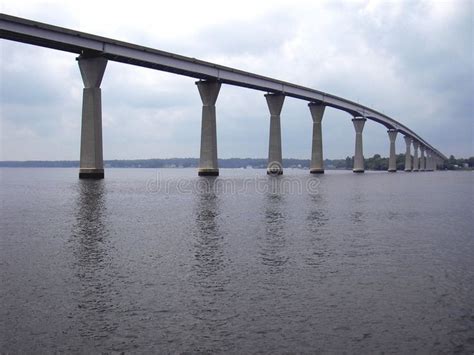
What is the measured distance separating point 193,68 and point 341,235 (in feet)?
196

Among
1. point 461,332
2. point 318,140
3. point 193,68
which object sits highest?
point 193,68

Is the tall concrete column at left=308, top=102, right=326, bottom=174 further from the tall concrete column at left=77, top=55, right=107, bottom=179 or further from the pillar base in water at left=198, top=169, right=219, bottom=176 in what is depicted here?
the tall concrete column at left=77, top=55, right=107, bottom=179

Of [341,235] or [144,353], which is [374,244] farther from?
[144,353]

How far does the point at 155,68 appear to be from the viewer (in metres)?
71.6

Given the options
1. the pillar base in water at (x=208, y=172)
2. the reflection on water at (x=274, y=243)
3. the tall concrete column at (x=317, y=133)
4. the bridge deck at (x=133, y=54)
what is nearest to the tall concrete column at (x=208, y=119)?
the bridge deck at (x=133, y=54)

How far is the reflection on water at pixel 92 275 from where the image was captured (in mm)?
7617

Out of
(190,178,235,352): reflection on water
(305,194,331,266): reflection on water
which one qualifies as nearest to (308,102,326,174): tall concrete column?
(305,194,331,266): reflection on water

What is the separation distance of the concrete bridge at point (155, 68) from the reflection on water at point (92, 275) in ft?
132

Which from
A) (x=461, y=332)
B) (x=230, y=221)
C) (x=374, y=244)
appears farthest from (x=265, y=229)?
(x=461, y=332)

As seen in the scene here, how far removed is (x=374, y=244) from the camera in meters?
15.5

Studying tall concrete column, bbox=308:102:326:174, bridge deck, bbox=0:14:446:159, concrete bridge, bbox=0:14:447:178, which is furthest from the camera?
tall concrete column, bbox=308:102:326:174

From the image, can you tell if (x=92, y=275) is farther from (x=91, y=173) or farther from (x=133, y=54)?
(x=133, y=54)

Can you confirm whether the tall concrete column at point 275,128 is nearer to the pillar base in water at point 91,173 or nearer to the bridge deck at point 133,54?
the bridge deck at point 133,54

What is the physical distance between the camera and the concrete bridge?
54219mm
